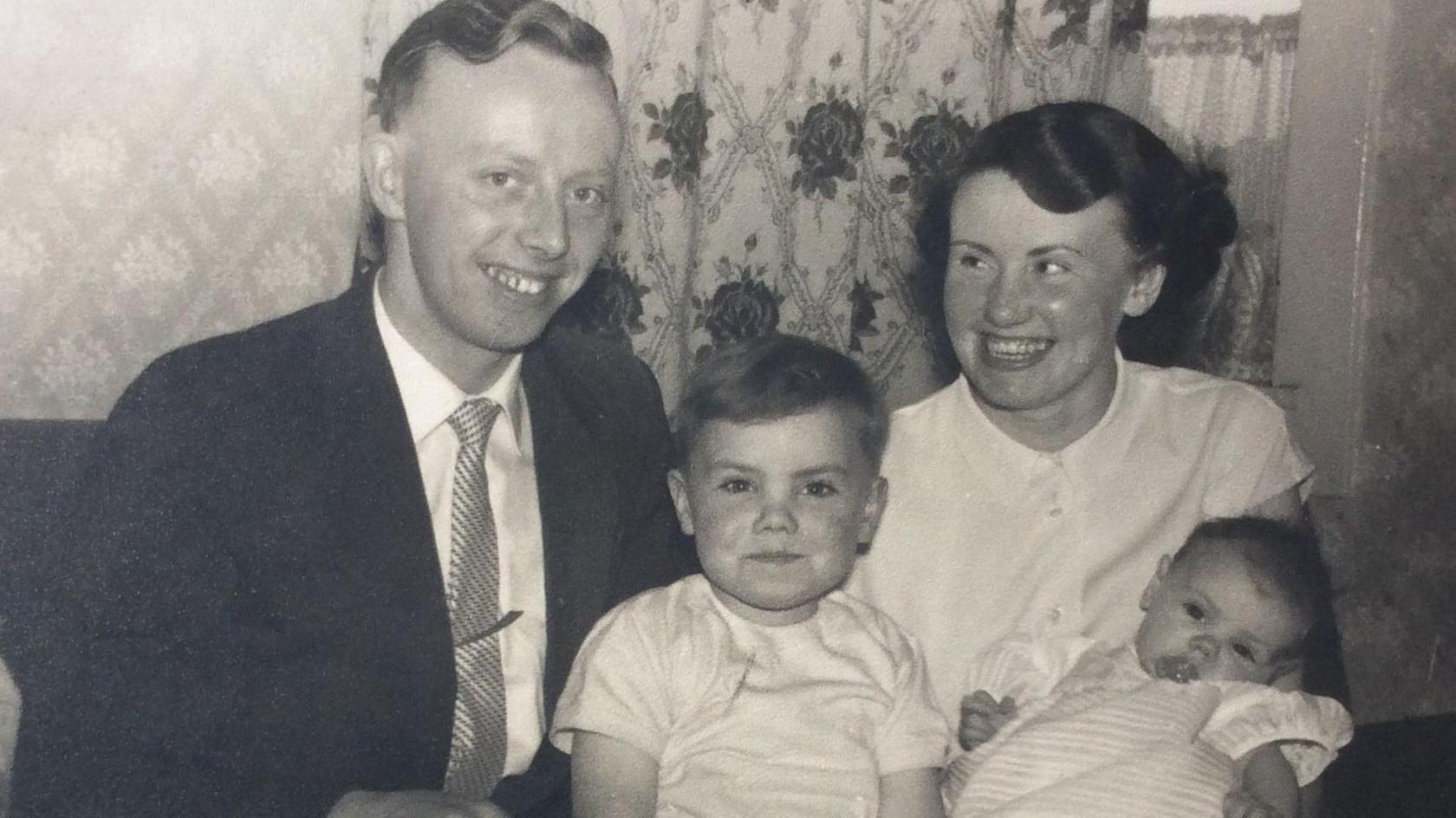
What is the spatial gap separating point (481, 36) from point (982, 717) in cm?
95

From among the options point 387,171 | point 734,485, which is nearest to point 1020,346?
point 734,485

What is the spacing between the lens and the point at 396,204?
4.63ft

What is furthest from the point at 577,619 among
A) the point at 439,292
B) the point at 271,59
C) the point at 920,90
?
the point at 920,90

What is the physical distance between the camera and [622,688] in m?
1.34

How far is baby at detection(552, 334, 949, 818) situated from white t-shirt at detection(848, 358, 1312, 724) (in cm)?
18

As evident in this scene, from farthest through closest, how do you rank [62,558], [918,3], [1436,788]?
1. [1436,788]
2. [918,3]
3. [62,558]

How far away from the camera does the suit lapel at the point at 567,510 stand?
1.46m

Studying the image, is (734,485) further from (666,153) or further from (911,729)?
(666,153)

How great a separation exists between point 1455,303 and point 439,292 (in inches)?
98.6

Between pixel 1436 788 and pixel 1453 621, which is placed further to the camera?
pixel 1453 621

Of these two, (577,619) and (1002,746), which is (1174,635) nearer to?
(1002,746)

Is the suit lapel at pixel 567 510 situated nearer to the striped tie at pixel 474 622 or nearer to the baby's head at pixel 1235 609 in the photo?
the striped tie at pixel 474 622

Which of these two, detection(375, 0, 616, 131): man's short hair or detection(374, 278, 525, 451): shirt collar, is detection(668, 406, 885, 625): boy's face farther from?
detection(375, 0, 616, 131): man's short hair

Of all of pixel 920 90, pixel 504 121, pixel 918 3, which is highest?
pixel 918 3
